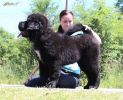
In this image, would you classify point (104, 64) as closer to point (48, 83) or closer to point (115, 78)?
point (115, 78)

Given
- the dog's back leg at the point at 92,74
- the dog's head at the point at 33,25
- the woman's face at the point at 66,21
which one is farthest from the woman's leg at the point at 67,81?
the dog's head at the point at 33,25

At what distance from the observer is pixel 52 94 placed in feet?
22.1

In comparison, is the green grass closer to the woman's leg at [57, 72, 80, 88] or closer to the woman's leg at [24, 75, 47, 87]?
the woman's leg at [24, 75, 47, 87]

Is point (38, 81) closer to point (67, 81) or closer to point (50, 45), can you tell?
point (67, 81)

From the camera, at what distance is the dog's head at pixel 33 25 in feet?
25.5

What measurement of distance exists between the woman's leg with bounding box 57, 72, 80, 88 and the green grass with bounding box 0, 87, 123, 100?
1344mm

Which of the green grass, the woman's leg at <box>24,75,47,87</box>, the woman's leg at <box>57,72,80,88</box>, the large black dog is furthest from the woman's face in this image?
the green grass

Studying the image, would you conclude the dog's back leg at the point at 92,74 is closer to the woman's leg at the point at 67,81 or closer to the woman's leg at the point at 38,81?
the woman's leg at the point at 67,81

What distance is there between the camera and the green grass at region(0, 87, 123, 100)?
6598 mm

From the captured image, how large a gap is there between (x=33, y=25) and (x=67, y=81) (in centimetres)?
123

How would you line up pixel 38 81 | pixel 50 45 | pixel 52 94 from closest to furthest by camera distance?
1. pixel 52 94
2. pixel 50 45
3. pixel 38 81

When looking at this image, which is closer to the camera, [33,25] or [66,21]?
[33,25]

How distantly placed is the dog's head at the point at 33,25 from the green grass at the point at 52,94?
3.66 feet

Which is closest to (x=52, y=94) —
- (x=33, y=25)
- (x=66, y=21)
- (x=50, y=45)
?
(x=50, y=45)
